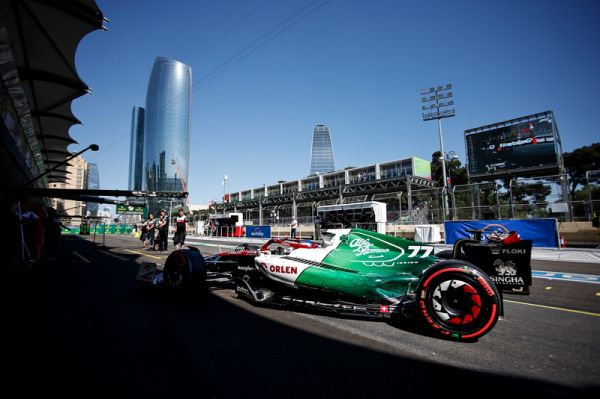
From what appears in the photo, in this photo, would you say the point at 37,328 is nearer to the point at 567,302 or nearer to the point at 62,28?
the point at 567,302

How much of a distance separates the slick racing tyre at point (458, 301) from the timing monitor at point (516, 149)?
124 feet

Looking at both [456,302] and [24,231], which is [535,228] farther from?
[24,231]

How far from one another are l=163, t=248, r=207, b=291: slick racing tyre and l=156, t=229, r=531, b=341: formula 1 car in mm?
69

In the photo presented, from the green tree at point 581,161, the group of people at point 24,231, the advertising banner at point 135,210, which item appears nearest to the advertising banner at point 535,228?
the group of people at point 24,231

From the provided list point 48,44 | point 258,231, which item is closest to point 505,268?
point 48,44

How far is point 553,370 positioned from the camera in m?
2.34

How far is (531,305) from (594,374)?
2.50 metres

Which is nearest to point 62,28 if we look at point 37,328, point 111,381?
point 37,328

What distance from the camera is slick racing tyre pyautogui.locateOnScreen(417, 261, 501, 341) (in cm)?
293

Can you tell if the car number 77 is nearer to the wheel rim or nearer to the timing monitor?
the wheel rim

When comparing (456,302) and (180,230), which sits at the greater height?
(180,230)

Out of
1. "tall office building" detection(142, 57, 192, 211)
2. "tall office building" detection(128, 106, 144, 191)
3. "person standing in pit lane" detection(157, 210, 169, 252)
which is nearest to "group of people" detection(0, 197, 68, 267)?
"person standing in pit lane" detection(157, 210, 169, 252)

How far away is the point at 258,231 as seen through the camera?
34.2 meters

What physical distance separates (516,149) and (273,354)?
4056 centimetres
